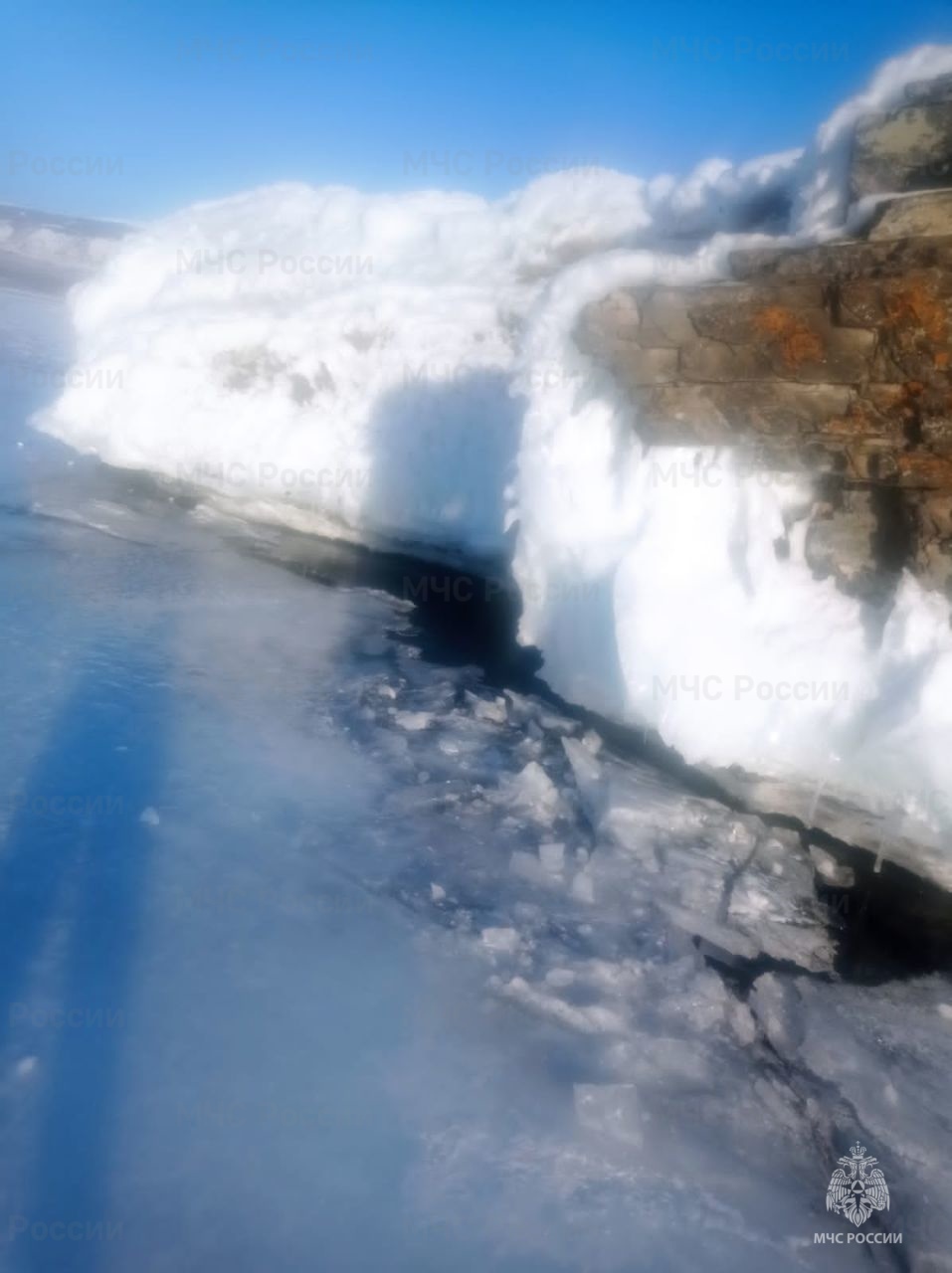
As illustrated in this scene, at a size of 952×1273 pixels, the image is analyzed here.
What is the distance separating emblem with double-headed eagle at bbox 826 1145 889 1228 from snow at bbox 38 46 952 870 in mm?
1122

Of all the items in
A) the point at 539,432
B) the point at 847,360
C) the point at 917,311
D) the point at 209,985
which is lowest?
the point at 209,985

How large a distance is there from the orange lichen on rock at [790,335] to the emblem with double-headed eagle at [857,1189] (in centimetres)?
269

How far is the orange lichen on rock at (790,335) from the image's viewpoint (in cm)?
285

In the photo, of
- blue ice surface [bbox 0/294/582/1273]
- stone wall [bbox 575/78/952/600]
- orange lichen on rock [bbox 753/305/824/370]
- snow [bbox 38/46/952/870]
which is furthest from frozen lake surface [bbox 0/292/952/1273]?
orange lichen on rock [bbox 753/305/824/370]

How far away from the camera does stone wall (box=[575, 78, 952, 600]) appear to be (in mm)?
2697

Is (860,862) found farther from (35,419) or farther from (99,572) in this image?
(35,419)

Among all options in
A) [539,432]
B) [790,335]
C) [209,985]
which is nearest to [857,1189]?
[209,985]

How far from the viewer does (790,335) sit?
2877mm

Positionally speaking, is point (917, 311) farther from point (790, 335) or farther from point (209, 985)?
point (209, 985)

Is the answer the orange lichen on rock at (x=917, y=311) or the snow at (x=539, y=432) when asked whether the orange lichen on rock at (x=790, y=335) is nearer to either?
the orange lichen on rock at (x=917, y=311)

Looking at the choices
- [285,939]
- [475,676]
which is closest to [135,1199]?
[285,939]

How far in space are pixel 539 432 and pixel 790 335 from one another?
130cm

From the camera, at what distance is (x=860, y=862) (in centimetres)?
306

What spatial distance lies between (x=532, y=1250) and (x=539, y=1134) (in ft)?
0.86
